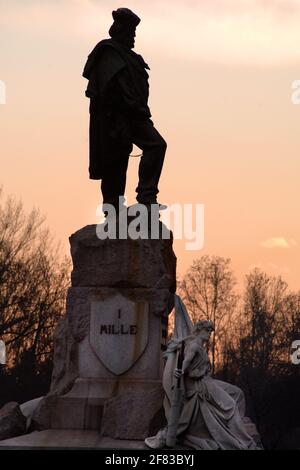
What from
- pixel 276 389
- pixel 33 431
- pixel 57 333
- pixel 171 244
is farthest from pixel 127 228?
pixel 276 389

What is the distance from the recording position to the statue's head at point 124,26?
19375 mm

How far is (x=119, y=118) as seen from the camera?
19.3 metres

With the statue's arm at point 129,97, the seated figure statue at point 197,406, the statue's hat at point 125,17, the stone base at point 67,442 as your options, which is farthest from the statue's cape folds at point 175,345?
the statue's hat at point 125,17

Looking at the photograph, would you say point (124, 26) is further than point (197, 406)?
Yes

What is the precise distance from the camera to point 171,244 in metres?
19.0

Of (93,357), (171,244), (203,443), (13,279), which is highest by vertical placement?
(13,279)

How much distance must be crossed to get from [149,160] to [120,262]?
1.72 m

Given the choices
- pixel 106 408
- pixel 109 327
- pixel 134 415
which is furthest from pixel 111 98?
pixel 134 415

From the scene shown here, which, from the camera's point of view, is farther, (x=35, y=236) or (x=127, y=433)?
(x=35, y=236)

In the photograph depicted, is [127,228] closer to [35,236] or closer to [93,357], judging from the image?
[93,357]

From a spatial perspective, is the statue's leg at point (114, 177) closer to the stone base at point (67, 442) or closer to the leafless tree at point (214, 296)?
the stone base at point (67, 442)

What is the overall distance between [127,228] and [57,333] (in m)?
2.06

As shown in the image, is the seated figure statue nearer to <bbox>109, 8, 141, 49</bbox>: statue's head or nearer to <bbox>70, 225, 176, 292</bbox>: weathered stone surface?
<bbox>70, 225, 176, 292</bbox>: weathered stone surface

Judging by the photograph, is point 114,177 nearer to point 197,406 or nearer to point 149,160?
point 149,160
